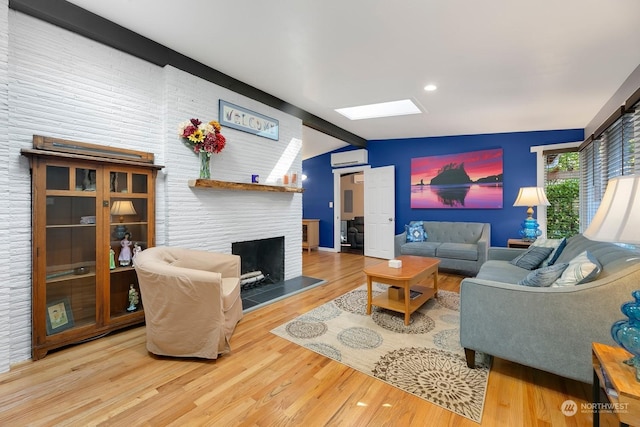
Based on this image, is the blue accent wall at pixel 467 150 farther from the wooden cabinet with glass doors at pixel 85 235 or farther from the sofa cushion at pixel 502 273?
the wooden cabinet with glass doors at pixel 85 235

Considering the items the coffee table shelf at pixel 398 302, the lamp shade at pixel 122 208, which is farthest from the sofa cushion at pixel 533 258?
the lamp shade at pixel 122 208

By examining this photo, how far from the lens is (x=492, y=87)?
3.11 metres

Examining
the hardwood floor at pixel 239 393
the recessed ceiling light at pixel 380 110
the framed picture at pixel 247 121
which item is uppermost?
the recessed ceiling light at pixel 380 110

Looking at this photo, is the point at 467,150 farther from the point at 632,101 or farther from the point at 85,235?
the point at 85,235

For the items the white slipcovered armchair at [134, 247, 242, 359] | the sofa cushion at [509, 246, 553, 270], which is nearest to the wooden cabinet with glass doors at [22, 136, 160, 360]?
the white slipcovered armchair at [134, 247, 242, 359]

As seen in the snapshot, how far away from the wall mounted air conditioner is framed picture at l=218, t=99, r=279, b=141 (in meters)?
2.83

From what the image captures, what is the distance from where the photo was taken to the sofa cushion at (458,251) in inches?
168

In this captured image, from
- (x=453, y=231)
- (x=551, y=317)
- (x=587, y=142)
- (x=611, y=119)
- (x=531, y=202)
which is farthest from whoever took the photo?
(x=453, y=231)

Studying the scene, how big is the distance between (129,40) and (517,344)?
3762mm

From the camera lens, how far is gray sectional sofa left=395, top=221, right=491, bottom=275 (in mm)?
4262

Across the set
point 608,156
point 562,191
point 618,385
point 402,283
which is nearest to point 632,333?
point 618,385

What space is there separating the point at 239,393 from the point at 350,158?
5.42 m

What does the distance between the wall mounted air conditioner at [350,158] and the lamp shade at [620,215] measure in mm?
5209

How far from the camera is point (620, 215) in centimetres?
110
